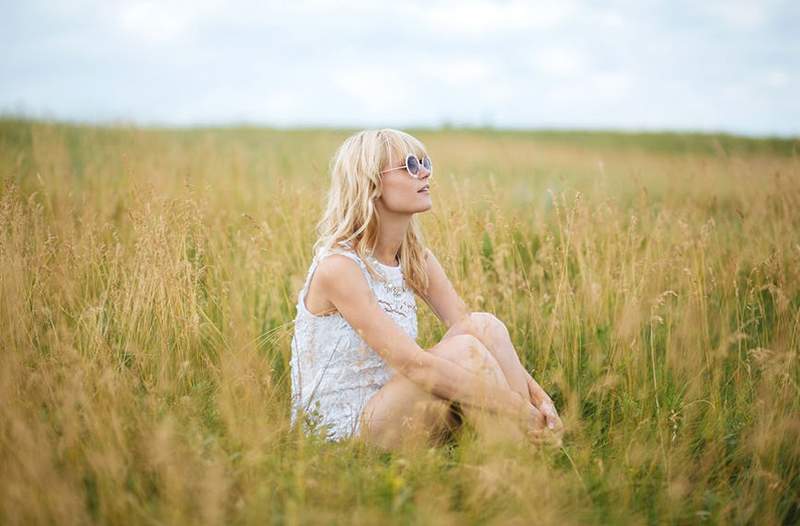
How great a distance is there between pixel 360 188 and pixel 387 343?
71 centimetres

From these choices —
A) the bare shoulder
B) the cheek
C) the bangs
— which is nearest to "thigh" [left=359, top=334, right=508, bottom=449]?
the bare shoulder

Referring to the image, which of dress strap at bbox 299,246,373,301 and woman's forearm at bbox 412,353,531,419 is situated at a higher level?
dress strap at bbox 299,246,373,301

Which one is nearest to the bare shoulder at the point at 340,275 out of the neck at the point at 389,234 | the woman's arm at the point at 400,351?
the woman's arm at the point at 400,351

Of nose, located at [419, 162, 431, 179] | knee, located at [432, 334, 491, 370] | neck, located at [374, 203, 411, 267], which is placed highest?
nose, located at [419, 162, 431, 179]

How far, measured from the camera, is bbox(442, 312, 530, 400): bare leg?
3.01m

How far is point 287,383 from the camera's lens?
3.61 m

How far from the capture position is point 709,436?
9.63 ft

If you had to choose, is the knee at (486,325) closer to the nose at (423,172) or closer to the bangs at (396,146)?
the nose at (423,172)

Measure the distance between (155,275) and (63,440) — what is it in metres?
1.14

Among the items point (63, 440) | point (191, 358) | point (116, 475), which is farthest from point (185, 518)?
point (191, 358)

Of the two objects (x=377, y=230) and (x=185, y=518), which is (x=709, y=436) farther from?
(x=185, y=518)

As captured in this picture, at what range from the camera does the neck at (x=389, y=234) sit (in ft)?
10.3

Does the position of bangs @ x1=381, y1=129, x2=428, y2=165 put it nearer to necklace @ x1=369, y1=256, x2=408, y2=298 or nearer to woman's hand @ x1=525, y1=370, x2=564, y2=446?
necklace @ x1=369, y1=256, x2=408, y2=298

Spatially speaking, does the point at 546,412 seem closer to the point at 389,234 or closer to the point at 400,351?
the point at 400,351
